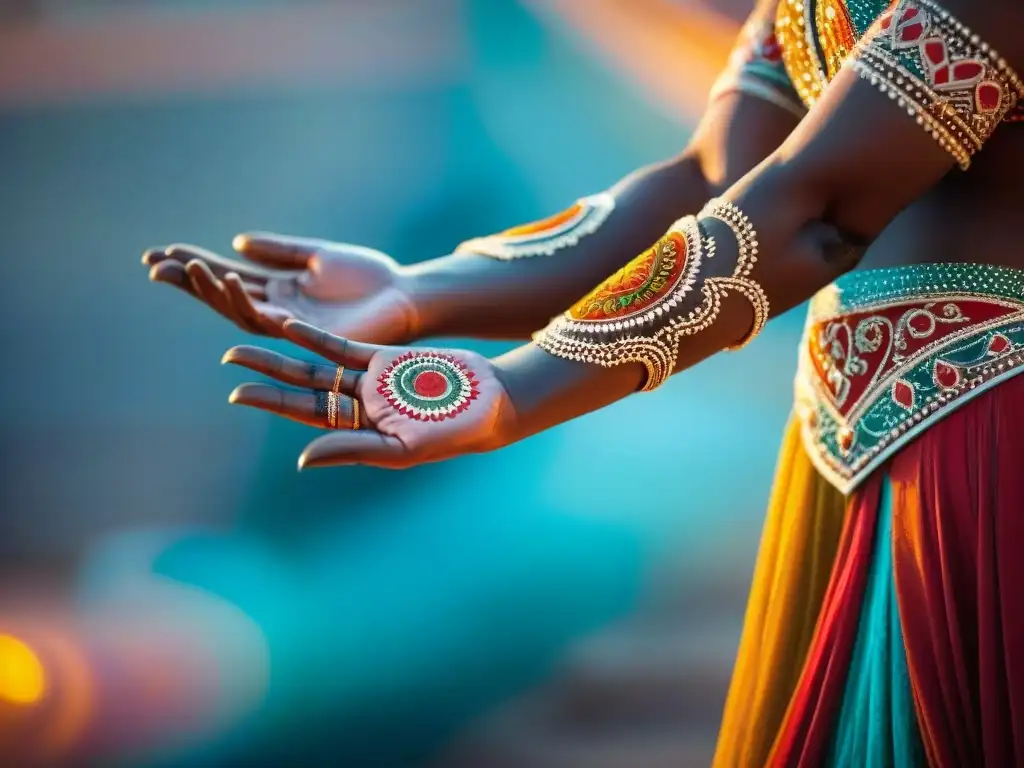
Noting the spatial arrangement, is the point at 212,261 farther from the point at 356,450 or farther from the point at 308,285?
the point at 356,450

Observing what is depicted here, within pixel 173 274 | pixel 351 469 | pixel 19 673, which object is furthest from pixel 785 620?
pixel 19 673

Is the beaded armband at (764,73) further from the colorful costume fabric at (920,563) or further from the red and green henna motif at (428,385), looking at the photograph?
the red and green henna motif at (428,385)

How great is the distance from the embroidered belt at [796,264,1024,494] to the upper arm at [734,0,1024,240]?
94mm

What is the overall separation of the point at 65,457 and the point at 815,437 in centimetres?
182

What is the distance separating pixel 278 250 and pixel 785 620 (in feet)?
1.58

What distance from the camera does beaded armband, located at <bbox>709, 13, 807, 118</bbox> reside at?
3.00 ft

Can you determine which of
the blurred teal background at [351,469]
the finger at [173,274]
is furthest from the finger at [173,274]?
the blurred teal background at [351,469]

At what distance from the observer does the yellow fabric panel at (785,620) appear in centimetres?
85

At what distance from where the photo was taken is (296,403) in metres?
0.65

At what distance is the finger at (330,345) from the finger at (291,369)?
1 cm

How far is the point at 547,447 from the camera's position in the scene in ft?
7.06

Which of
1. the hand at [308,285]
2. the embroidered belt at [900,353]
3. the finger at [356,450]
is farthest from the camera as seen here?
the hand at [308,285]

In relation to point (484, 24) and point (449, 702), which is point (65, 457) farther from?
point (484, 24)

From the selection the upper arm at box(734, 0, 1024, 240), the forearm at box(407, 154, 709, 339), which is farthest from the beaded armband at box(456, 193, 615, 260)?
the upper arm at box(734, 0, 1024, 240)
